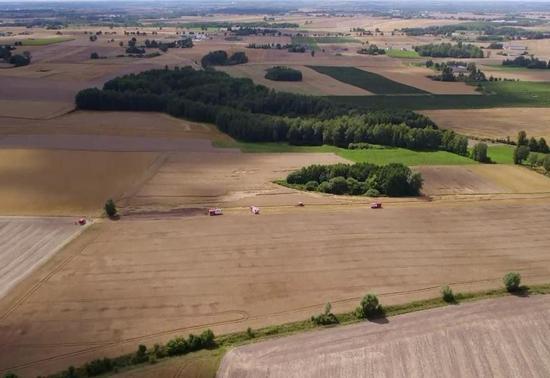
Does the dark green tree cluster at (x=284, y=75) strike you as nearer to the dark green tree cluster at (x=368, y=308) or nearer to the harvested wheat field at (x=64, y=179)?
the harvested wheat field at (x=64, y=179)

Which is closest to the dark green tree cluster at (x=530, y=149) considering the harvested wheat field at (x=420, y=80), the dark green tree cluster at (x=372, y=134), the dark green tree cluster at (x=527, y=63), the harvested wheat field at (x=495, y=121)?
the harvested wheat field at (x=495, y=121)

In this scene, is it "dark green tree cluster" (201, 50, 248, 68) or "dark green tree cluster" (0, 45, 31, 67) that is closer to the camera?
"dark green tree cluster" (0, 45, 31, 67)

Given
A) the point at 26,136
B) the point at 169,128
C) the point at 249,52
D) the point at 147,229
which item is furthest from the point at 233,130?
the point at 249,52

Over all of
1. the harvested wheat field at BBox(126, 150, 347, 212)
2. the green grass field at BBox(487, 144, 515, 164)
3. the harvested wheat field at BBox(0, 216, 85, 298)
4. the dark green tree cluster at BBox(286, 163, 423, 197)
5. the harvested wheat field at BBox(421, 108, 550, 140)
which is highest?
the dark green tree cluster at BBox(286, 163, 423, 197)

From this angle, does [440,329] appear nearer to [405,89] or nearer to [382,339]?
[382,339]

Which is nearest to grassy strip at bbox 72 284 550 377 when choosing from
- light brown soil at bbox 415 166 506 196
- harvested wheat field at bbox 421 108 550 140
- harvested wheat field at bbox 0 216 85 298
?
harvested wheat field at bbox 0 216 85 298

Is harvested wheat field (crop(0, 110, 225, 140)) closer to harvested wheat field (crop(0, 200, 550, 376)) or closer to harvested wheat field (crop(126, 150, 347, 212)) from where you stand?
harvested wheat field (crop(126, 150, 347, 212))
